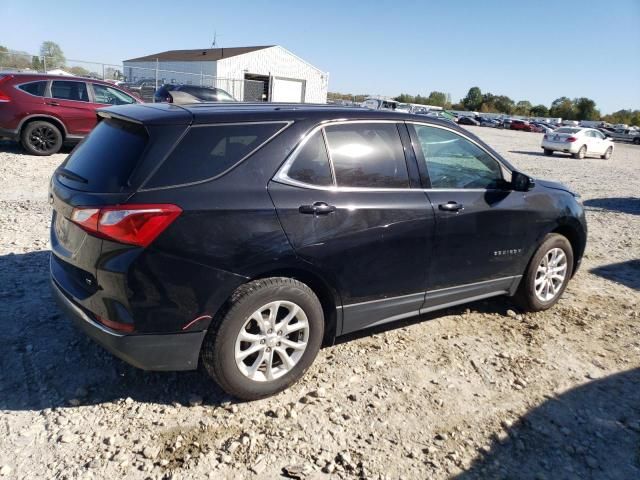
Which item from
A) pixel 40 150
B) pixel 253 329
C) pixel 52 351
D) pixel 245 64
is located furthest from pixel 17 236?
pixel 245 64

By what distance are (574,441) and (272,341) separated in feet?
6.17

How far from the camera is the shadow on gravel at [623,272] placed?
5882 mm

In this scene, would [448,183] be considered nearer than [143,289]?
No

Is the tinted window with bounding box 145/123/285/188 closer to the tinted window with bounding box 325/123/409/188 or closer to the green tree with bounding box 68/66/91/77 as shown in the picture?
the tinted window with bounding box 325/123/409/188

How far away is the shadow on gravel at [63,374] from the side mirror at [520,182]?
2836 millimetres

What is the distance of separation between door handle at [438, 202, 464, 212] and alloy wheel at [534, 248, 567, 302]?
1.29 metres

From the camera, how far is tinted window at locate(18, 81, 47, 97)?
10.5 m

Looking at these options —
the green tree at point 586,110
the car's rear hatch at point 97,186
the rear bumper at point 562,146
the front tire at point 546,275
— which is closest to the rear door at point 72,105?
the car's rear hatch at point 97,186

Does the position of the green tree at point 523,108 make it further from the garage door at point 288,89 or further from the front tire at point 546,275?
the front tire at point 546,275

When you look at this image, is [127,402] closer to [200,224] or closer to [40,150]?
[200,224]

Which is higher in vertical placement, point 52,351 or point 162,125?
point 162,125

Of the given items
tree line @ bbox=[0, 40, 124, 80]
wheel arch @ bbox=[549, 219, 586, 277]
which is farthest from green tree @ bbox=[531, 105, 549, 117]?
wheel arch @ bbox=[549, 219, 586, 277]

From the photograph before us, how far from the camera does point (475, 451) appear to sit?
286cm

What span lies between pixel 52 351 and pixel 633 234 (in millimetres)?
8336
